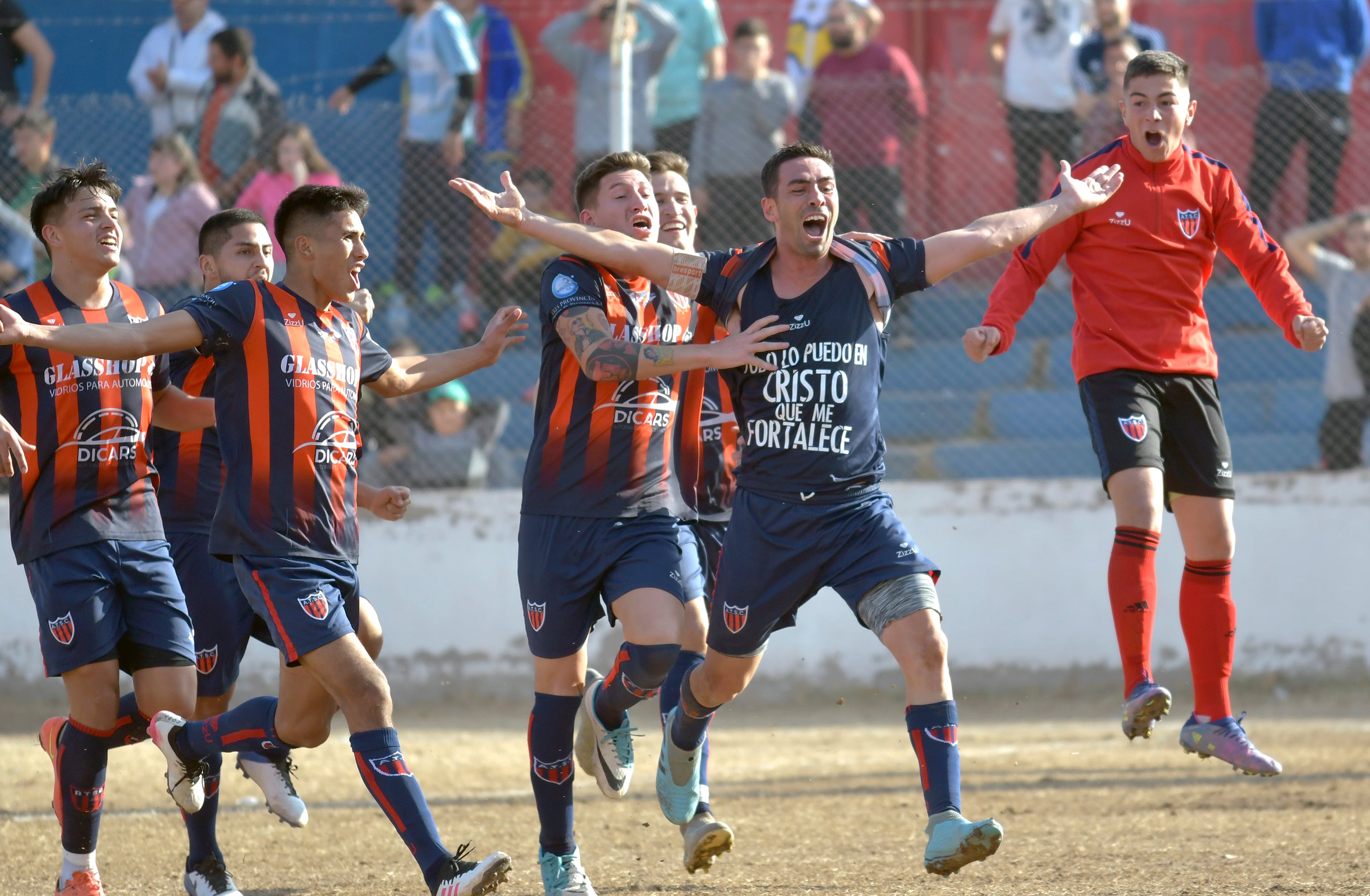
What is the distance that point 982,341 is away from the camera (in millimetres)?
5426

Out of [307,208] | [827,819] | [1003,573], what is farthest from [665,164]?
[1003,573]

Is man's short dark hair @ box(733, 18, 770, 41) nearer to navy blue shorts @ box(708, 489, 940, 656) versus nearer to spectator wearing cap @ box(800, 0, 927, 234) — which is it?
spectator wearing cap @ box(800, 0, 927, 234)

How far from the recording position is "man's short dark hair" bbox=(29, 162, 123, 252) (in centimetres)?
532

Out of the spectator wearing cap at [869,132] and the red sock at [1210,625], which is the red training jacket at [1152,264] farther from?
the spectator wearing cap at [869,132]

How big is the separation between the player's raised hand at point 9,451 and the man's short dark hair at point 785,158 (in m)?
2.56

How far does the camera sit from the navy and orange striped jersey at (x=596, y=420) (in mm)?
5223

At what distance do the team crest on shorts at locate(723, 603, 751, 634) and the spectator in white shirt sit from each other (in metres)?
7.23

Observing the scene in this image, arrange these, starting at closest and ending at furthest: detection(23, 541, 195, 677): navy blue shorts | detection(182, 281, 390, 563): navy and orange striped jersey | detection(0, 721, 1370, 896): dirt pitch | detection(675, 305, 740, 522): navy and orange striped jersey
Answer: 1. detection(182, 281, 390, 563): navy and orange striped jersey
2. detection(23, 541, 195, 677): navy blue shorts
3. detection(0, 721, 1370, 896): dirt pitch
4. detection(675, 305, 740, 522): navy and orange striped jersey

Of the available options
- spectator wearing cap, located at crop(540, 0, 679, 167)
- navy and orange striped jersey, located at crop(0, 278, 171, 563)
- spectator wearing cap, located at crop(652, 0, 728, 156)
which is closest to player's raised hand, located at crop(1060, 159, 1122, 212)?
navy and orange striped jersey, located at crop(0, 278, 171, 563)

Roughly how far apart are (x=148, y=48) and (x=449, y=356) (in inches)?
286

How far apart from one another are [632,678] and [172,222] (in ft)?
21.6

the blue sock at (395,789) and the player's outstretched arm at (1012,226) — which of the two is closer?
the blue sock at (395,789)

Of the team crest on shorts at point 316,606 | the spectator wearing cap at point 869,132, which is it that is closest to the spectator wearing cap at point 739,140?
the spectator wearing cap at point 869,132

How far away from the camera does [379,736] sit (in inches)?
182
